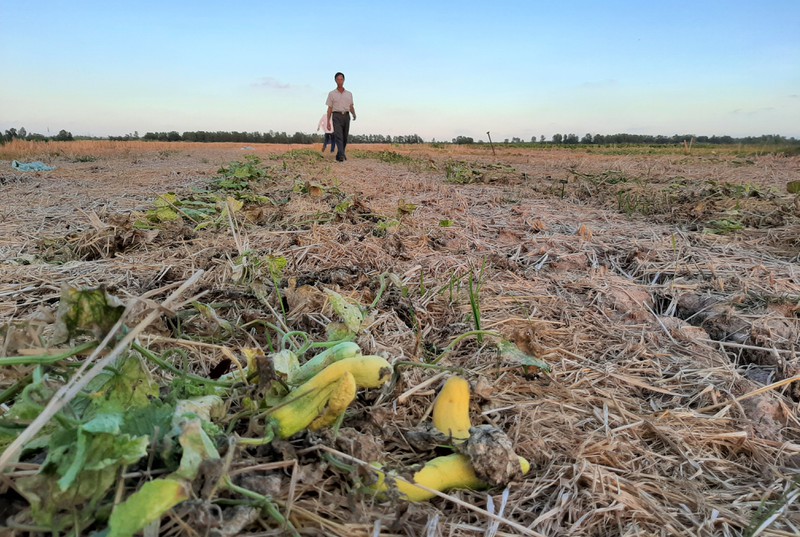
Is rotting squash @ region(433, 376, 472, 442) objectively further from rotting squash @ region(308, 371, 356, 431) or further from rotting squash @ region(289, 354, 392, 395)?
rotting squash @ region(308, 371, 356, 431)

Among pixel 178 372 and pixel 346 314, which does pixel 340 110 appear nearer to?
pixel 346 314

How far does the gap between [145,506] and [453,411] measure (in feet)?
2.48

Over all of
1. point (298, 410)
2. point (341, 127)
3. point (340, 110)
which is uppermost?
point (340, 110)

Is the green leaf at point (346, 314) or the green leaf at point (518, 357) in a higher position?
the green leaf at point (346, 314)

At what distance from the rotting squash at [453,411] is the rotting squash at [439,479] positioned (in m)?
0.08

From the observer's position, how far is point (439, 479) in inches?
41.3

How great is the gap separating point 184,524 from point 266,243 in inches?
91.0

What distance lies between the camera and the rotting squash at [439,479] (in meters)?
0.98

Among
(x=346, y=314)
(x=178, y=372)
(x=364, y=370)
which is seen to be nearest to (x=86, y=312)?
(x=178, y=372)

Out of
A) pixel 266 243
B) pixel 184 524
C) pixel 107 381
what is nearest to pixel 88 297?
pixel 107 381

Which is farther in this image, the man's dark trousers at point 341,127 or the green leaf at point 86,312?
the man's dark trousers at point 341,127

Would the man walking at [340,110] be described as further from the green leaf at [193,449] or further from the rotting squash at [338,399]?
the green leaf at [193,449]

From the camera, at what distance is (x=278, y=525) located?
89 centimetres

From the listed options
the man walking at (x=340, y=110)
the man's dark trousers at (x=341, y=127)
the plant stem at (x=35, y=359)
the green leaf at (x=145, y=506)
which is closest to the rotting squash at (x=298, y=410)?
the green leaf at (x=145, y=506)
